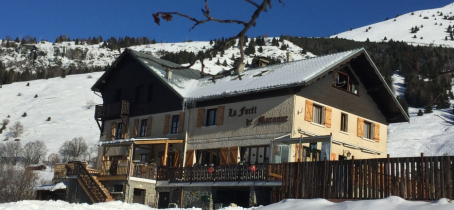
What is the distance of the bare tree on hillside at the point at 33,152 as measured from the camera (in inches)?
2517

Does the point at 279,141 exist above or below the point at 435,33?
below

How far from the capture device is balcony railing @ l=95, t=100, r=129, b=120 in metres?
36.7

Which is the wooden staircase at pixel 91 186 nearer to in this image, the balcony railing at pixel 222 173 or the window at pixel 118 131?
the balcony railing at pixel 222 173

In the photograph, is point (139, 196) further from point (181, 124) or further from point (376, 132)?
point (376, 132)

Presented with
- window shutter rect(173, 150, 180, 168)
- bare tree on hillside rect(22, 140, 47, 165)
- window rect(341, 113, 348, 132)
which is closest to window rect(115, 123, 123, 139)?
window shutter rect(173, 150, 180, 168)

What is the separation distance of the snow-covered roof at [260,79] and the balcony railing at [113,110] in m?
2.99

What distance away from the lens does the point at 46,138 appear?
7325 cm

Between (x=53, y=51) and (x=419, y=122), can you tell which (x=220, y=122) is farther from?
(x=53, y=51)

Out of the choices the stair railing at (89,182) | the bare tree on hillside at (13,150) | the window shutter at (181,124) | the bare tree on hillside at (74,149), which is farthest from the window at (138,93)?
the bare tree on hillside at (13,150)

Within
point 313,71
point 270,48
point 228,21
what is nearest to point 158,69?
point 313,71

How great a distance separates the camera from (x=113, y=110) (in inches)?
1473

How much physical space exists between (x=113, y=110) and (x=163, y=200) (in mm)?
8713

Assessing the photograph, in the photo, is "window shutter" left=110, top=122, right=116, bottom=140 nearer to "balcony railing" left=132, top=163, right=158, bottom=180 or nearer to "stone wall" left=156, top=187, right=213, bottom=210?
"balcony railing" left=132, top=163, right=158, bottom=180

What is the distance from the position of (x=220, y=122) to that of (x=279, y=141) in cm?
499
